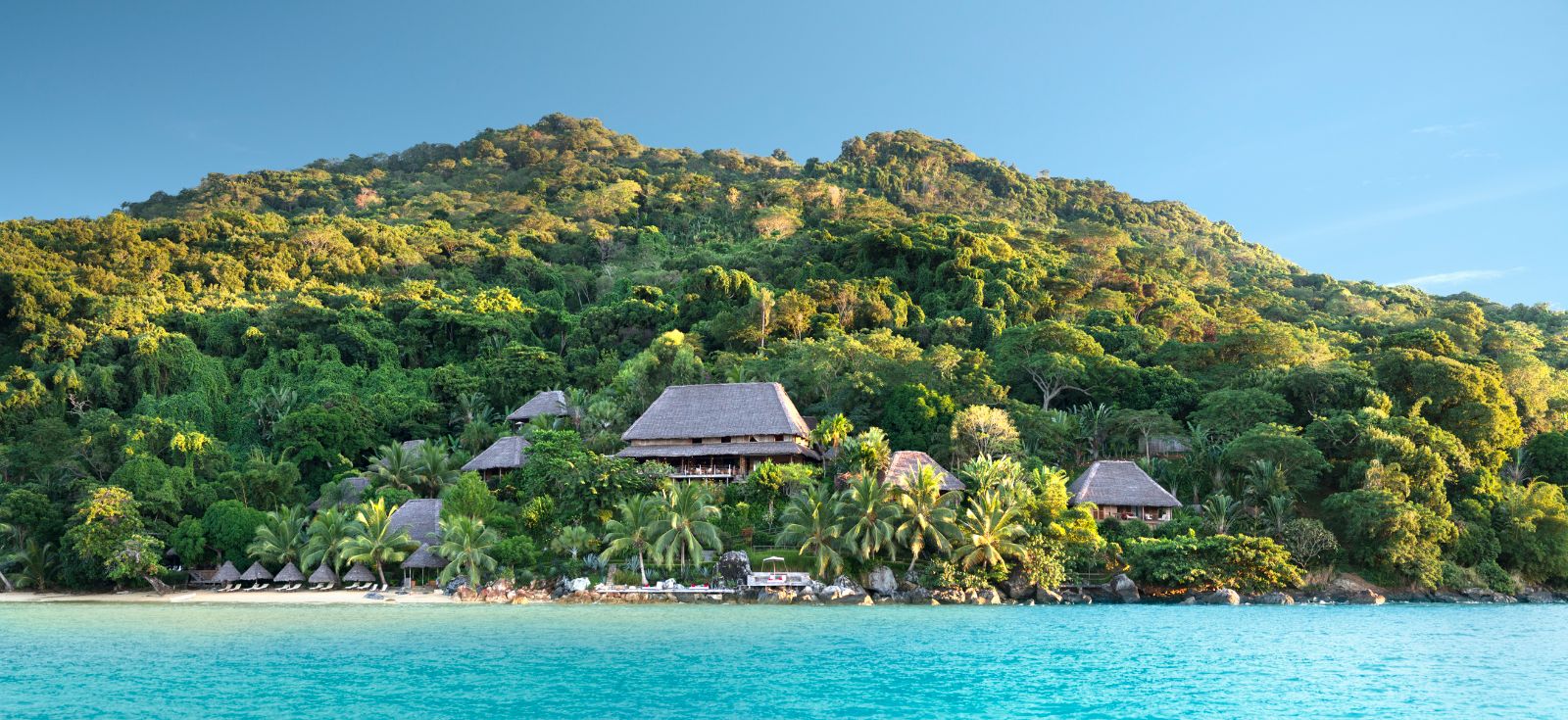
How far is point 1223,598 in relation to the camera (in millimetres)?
29266

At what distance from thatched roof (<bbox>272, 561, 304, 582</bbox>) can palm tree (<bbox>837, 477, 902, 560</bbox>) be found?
18386mm

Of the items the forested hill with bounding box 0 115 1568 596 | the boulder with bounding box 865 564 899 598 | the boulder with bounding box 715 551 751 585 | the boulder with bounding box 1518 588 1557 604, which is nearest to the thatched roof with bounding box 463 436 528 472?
the forested hill with bounding box 0 115 1568 596

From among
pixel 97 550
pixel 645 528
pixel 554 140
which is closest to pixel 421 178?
pixel 554 140

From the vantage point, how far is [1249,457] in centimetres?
3338

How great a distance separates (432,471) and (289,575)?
6095mm

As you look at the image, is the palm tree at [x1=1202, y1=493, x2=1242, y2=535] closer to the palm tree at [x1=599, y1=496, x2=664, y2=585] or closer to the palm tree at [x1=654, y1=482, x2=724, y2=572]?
the palm tree at [x1=654, y1=482, x2=724, y2=572]

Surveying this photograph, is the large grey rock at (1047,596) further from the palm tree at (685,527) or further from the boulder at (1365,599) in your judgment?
the palm tree at (685,527)

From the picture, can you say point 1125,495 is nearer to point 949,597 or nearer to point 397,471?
point 949,597

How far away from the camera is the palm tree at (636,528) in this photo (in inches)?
1145

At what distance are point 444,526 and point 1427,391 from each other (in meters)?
37.3

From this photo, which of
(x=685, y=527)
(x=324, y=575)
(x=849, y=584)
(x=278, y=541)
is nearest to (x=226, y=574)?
(x=278, y=541)

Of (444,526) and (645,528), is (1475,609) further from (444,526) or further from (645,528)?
(444,526)

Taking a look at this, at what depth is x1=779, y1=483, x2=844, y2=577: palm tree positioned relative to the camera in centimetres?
2847

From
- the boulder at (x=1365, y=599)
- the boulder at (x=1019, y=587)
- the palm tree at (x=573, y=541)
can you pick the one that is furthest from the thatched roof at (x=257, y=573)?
the boulder at (x=1365, y=599)
